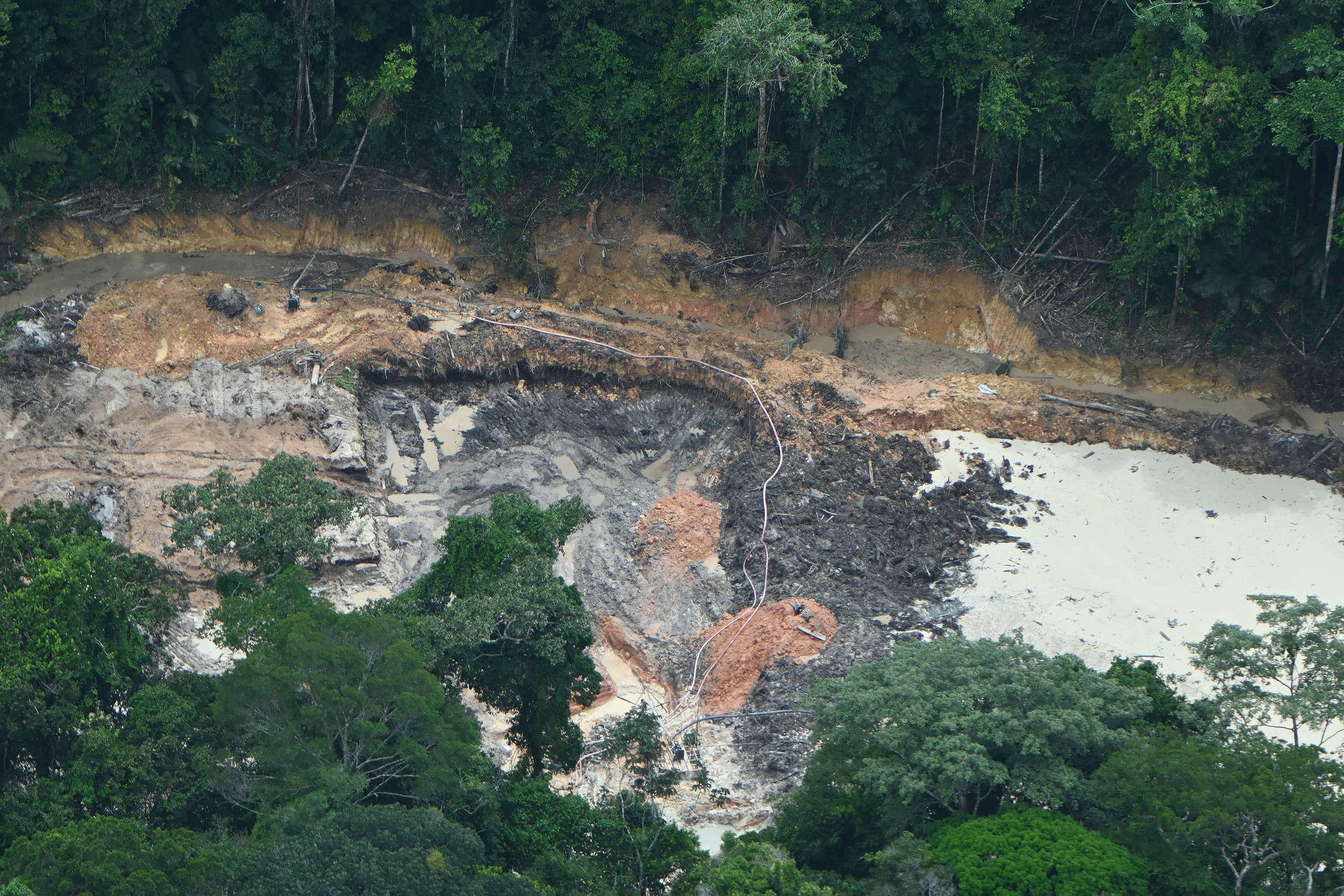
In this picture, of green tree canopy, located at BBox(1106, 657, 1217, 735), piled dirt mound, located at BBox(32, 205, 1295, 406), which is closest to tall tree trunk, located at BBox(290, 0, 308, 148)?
piled dirt mound, located at BBox(32, 205, 1295, 406)

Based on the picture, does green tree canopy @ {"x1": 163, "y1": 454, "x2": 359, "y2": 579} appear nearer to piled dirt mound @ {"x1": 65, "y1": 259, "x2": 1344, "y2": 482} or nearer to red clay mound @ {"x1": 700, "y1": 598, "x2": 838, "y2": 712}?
red clay mound @ {"x1": 700, "y1": 598, "x2": 838, "y2": 712}

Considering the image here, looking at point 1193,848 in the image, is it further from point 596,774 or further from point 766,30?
point 766,30

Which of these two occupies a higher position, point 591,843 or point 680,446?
point 680,446

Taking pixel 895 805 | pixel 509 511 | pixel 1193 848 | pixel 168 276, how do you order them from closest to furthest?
1. pixel 1193 848
2. pixel 895 805
3. pixel 509 511
4. pixel 168 276

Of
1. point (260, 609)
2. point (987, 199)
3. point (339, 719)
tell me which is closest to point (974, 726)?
point (339, 719)

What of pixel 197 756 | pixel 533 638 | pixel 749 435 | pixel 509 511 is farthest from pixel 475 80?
pixel 197 756

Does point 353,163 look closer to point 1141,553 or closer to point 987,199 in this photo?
point 987,199
